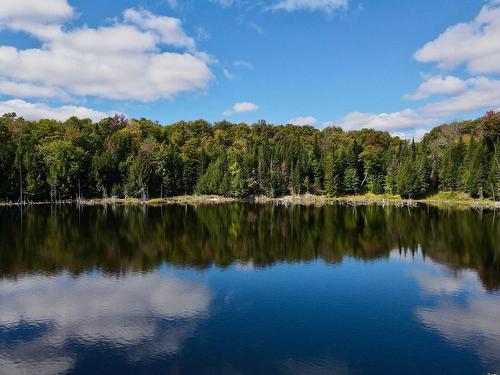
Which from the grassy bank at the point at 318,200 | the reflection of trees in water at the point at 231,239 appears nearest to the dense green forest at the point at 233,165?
the grassy bank at the point at 318,200

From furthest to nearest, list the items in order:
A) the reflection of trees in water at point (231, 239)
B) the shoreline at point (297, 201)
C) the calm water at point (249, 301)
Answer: the shoreline at point (297, 201), the reflection of trees in water at point (231, 239), the calm water at point (249, 301)

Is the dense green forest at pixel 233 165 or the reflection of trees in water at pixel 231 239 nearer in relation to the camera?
the reflection of trees in water at pixel 231 239

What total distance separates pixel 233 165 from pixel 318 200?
24.7 meters

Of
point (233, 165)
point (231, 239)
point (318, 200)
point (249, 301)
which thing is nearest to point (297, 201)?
point (318, 200)

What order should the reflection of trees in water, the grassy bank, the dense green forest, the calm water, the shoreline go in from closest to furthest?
the calm water → the reflection of trees in water → the shoreline → the grassy bank → the dense green forest

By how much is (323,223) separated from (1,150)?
7988 cm

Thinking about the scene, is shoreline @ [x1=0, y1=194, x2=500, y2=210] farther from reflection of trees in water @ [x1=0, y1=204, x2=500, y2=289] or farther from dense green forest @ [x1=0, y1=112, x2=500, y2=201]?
reflection of trees in water @ [x1=0, y1=204, x2=500, y2=289]

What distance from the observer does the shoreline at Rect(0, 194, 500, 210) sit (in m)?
100

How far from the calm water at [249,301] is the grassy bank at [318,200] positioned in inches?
1708

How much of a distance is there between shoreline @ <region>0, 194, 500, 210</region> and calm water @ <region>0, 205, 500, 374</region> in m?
43.2

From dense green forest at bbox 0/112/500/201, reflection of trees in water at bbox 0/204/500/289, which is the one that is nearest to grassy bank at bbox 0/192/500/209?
dense green forest at bbox 0/112/500/201

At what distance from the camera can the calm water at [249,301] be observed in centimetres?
2223

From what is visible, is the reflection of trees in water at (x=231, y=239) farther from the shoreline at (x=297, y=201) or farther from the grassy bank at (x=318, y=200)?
the grassy bank at (x=318, y=200)

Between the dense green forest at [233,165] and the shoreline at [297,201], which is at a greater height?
the dense green forest at [233,165]
